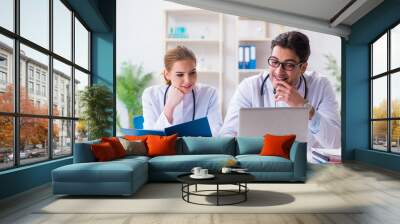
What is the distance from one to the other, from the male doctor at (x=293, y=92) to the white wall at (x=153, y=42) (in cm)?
28

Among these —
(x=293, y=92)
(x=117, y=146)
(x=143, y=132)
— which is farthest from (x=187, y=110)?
(x=117, y=146)

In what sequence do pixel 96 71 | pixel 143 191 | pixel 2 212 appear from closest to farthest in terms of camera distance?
1. pixel 2 212
2. pixel 143 191
3. pixel 96 71

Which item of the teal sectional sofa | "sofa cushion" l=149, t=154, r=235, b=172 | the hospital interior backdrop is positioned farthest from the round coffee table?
the hospital interior backdrop

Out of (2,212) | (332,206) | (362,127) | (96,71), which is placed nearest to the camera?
(2,212)

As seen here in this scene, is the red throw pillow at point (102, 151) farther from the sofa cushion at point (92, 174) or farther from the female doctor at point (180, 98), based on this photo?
the female doctor at point (180, 98)

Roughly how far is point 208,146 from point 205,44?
3699 mm

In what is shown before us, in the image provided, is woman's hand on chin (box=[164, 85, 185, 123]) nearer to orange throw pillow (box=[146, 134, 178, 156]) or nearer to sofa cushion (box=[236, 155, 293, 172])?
orange throw pillow (box=[146, 134, 178, 156])

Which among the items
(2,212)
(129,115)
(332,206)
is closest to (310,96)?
(129,115)

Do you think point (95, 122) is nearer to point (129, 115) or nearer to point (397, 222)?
point (129, 115)

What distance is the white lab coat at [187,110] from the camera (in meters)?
9.43

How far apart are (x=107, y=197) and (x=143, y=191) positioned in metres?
0.54

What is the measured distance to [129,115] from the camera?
10.1m

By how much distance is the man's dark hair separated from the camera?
380 inches

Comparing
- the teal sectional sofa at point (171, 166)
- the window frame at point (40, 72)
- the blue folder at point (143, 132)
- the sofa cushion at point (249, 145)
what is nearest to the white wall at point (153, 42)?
the window frame at point (40, 72)
